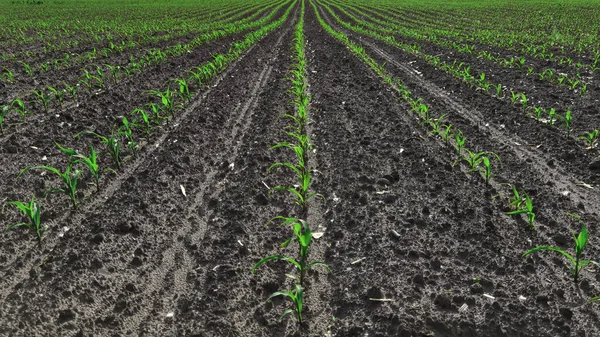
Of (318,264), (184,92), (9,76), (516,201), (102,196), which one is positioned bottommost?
(318,264)

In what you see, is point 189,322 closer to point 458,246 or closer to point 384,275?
point 384,275

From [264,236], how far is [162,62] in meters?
8.56

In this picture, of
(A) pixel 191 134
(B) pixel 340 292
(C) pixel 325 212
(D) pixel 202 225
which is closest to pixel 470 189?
(C) pixel 325 212

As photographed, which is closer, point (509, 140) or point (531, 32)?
point (509, 140)

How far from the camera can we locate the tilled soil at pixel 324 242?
2.63 metres

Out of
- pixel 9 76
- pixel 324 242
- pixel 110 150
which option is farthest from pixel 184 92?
pixel 324 242

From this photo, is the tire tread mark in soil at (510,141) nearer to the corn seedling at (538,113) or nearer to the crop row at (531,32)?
the corn seedling at (538,113)

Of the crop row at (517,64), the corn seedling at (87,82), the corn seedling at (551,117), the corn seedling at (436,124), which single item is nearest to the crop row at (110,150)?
the corn seedling at (87,82)

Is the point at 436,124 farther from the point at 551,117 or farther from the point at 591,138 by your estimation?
the point at 591,138

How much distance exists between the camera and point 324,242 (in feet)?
11.3

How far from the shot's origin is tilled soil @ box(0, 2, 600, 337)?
2627 mm

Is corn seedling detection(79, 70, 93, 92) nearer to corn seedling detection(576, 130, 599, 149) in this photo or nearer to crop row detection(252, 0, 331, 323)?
crop row detection(252, 0, 331, 323)

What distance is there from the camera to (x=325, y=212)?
3.92 meters

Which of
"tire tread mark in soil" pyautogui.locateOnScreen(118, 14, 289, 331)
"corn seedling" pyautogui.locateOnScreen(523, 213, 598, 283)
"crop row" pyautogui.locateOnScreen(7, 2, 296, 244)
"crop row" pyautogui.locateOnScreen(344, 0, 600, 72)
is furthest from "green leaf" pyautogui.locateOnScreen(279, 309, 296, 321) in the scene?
"crop row" pyautogui.locateOnScreen(344, 0, 600, 72)
